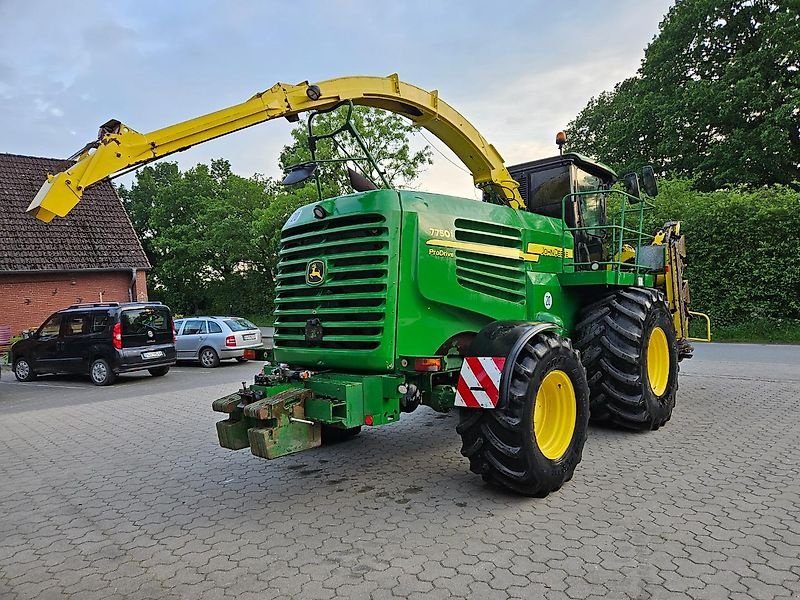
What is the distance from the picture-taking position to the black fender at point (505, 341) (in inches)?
173

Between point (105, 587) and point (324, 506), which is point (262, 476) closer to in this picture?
point (324, 506)

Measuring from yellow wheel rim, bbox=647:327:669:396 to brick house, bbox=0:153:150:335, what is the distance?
17.3m

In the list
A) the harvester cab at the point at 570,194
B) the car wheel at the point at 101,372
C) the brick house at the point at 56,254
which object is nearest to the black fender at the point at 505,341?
the harvester cab at the point at 570,194

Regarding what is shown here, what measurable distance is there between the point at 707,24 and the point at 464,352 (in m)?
26.3

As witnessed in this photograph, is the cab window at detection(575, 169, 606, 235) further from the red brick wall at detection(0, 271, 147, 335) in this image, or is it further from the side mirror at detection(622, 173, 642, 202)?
the red brick wall at detection(0, 271, 147, 335)

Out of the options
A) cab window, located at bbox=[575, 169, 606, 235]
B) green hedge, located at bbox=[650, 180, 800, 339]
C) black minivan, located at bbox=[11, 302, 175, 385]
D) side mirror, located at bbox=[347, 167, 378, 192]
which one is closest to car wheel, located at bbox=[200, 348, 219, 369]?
black minivan, located at bbox=[11, 302, 175, 385]

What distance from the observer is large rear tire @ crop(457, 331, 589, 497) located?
4.34 metres

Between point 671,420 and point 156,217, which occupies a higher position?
point 156,217

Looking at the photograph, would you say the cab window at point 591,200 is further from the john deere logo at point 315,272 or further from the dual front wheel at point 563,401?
the john deere logo at point 315,272

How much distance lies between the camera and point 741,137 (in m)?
22.7

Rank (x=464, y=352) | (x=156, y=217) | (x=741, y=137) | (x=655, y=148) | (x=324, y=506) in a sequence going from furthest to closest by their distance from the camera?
(x=156, y=217), (x=655, y=148), (x=741, y=137), (x=464, y=352), (x=324, y=506)

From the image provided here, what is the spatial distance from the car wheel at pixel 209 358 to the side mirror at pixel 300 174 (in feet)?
35.6

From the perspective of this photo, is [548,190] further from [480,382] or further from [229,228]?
[229,228]

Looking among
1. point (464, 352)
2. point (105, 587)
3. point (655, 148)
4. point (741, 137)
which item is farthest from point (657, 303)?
point (655, 148)
